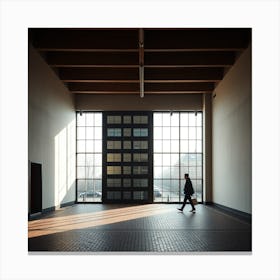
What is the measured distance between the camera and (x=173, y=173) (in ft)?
81.8

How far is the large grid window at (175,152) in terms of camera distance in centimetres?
2483

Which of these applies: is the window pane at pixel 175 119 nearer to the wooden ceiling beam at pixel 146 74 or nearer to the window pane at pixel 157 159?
the window pane at pixel 157 159

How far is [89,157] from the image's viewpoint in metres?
25.0

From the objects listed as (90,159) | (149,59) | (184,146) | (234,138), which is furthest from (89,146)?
(234,138)

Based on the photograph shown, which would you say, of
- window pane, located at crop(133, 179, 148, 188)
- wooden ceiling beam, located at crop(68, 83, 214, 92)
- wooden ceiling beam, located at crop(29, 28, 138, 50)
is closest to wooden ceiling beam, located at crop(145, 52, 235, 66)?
wooden ceiling beam, located at crop(29, 28, 138, 50)

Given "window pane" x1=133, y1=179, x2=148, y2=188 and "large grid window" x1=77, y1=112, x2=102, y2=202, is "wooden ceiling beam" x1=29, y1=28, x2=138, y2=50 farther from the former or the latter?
"window pane" x1=133, y1=179, x2=148, y2=188

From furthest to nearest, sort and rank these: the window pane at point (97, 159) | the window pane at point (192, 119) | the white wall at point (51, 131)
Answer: the window pane at point (192, 119) → the window pane at point (97, 159) → the white wall at point (51, 131)

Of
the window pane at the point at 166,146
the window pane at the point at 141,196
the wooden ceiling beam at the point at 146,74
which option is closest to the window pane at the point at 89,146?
the window pane at the point at 141,196

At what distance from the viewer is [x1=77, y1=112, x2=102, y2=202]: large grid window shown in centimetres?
2481

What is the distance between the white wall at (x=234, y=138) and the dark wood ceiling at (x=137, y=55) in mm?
775

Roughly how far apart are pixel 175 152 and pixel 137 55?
7.87 meters

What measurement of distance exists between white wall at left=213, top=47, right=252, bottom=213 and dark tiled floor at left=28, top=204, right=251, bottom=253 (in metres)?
1.52
